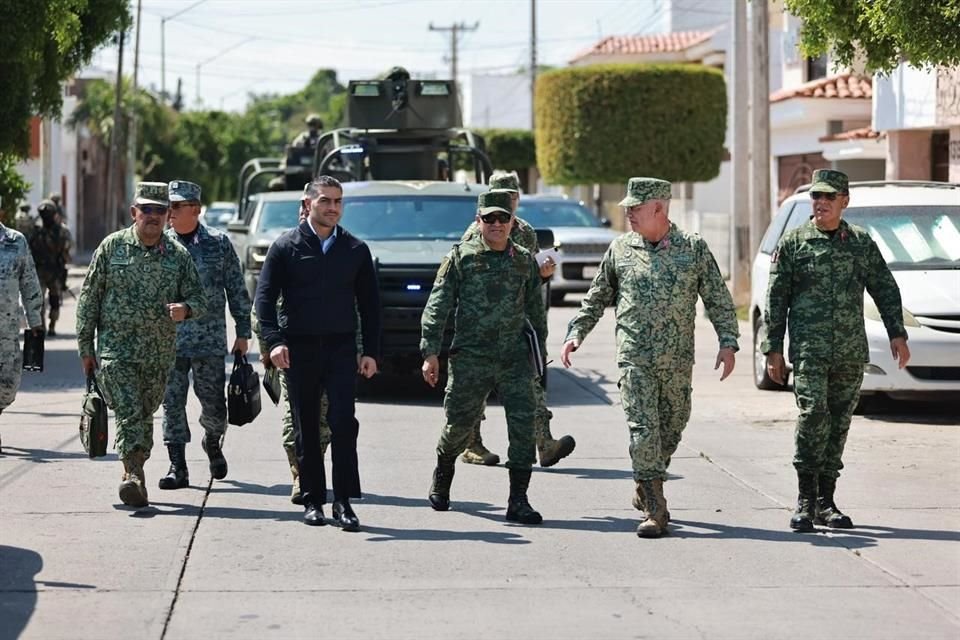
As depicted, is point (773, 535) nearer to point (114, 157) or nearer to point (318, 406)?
point (318, 406)

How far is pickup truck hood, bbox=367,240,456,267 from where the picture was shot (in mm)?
15211

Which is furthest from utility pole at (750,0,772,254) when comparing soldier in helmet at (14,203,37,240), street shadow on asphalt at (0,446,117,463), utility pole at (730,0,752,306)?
street shadow on asphalt at (0,446,117,463)

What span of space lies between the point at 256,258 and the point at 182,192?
9.54 m

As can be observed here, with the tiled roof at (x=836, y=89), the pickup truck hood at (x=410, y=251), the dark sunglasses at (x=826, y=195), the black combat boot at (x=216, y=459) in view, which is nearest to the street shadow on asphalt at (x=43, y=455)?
the black combat boot at (x=216, y=459)

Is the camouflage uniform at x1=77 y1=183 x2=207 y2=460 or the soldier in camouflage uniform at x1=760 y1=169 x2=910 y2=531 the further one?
the camouflage uniform at x1=77 y1=183 x2=207 y2=460

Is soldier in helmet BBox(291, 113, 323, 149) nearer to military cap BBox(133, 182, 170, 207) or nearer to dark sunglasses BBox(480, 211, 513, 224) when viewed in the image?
military cap BBox(133, 182, 170, 207)

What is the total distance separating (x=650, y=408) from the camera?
902 centimetres

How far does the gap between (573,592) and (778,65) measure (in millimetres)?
39079

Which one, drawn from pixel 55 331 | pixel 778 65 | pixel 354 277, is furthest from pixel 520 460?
pixel 778 65

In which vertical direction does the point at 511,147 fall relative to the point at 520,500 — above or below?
above

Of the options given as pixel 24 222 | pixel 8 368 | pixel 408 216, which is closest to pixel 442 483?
pixel 8 368

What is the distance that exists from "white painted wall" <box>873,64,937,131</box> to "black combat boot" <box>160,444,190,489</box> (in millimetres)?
14042

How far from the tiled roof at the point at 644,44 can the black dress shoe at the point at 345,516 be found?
4606cm

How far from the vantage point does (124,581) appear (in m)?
7.92
